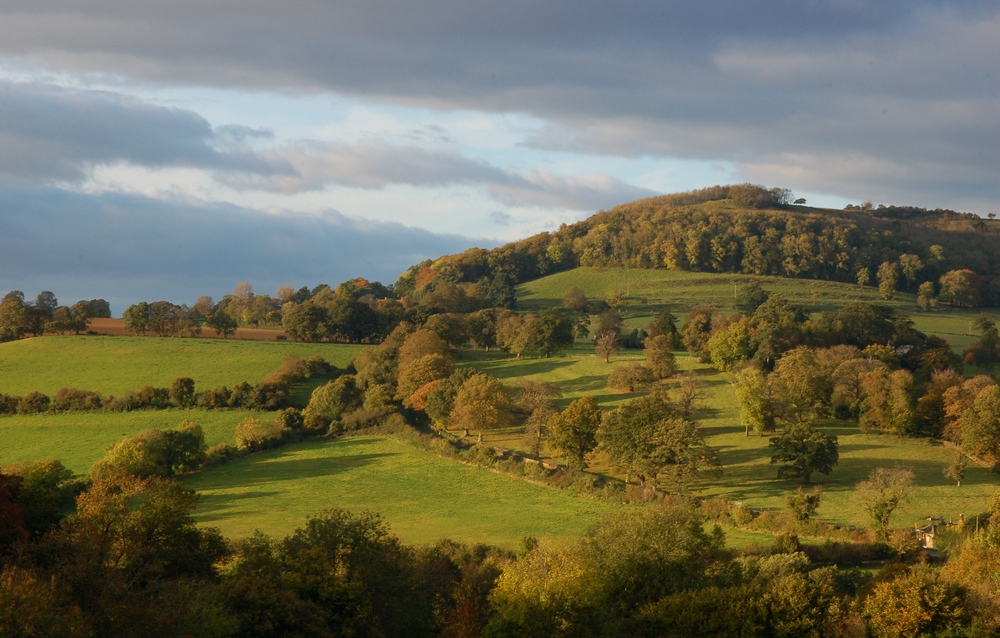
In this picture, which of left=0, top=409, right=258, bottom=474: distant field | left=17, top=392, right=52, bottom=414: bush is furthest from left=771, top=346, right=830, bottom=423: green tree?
left=17, top=392, right=52, bottom=414: bush

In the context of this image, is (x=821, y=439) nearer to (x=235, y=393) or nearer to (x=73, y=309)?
(x=235, y=393)

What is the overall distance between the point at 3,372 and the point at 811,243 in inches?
4105

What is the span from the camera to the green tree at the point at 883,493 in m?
43.7

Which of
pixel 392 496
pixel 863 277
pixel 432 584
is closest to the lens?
pixel 432 584

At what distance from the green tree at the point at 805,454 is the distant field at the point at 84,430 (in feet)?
128

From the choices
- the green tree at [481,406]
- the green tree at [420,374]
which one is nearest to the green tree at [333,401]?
the green tree at [420,374]

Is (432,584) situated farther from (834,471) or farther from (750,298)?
(750,298)

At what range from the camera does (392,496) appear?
5641 centimetres

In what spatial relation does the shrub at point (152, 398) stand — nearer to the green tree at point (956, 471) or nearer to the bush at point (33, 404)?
the bush at point (33, 404)

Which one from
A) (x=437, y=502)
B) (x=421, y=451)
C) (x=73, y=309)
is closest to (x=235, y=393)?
(x=421, y=451)

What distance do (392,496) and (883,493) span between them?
2730 cm

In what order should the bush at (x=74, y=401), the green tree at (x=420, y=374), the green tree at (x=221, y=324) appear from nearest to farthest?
the green tree at (x=420, y=374), the bush at (x=74, y=401), the green tree at (x=221, y=324)

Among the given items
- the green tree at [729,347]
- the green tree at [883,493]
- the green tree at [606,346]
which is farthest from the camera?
the green tree at [606,346]

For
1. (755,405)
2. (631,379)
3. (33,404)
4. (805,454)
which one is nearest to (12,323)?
(33,404)
